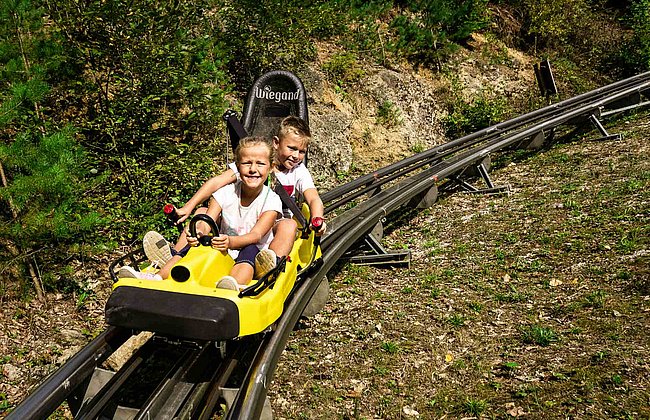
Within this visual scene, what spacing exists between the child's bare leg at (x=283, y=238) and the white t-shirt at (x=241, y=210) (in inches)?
6.4

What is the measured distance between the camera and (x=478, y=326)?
482 centimetres

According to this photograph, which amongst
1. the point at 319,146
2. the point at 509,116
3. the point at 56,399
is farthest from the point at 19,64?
the point at 509,116

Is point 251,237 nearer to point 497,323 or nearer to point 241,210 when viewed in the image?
point 241,210

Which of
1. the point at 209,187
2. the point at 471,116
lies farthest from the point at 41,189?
the point at 471,116

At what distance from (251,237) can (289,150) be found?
124cm

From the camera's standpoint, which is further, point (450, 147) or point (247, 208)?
point (450, 147)

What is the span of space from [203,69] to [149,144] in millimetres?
1214

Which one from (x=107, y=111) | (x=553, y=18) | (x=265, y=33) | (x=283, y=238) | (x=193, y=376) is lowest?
(x=193, y=376)

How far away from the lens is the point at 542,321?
4.73m

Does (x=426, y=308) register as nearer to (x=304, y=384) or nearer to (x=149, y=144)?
(x=304, y=384)

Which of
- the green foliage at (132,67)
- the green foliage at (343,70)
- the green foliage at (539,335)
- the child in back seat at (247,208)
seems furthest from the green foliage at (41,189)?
the green foliage at (343,70)

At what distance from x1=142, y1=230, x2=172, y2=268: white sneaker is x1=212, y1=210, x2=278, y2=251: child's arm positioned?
1.47ft

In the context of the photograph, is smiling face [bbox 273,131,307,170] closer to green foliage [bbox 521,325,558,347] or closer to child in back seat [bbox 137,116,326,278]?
child in back seat [bbox 137,116,326,278]

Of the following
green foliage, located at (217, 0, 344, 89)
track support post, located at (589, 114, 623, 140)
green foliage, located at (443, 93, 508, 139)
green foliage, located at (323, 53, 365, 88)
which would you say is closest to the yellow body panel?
green foliage, located at (217, 0, 344, 89)
